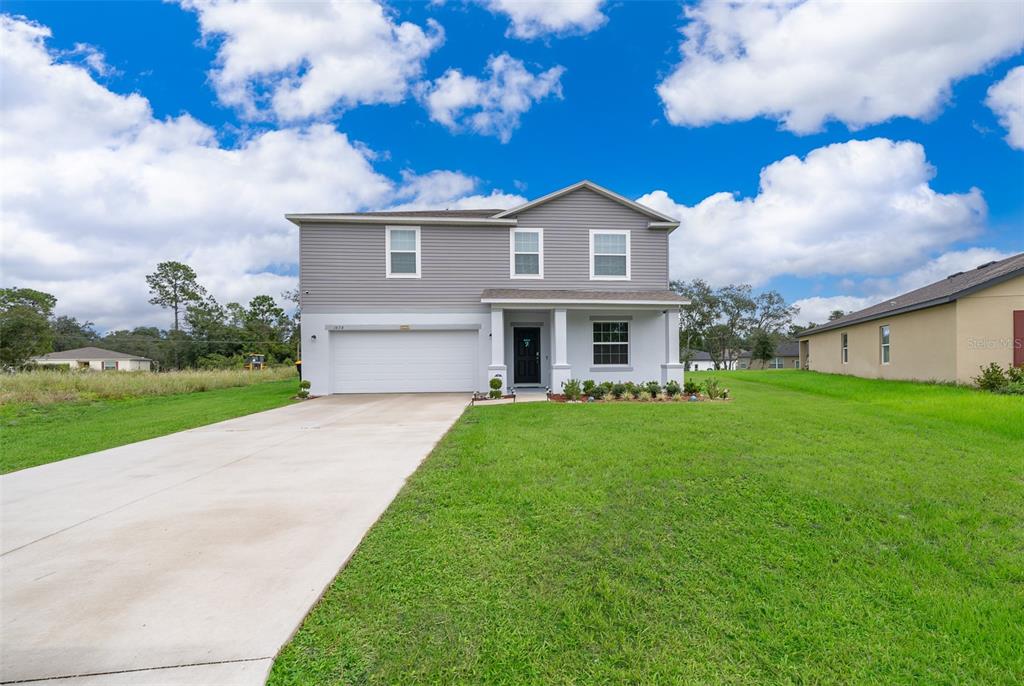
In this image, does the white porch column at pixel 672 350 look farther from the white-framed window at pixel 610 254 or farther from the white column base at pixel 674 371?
the white-framed window at pixel 610 254

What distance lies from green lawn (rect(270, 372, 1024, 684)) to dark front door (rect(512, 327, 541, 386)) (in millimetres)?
9071

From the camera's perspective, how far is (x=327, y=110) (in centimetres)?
1487

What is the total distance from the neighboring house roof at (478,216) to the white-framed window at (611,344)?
11.5ft

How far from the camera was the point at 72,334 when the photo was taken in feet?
188

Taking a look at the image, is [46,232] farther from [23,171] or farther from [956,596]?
[956,596]

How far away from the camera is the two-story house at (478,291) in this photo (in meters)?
13.5

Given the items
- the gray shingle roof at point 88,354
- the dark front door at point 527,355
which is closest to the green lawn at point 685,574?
the dark front door at point 527,355

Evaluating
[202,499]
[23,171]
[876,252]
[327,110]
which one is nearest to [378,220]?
[327,110]

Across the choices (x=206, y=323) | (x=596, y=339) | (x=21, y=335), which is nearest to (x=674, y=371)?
(x=596, y=339)

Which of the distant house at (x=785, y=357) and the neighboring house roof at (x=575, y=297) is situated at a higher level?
the neighboring house roof at (x=575, y=297)

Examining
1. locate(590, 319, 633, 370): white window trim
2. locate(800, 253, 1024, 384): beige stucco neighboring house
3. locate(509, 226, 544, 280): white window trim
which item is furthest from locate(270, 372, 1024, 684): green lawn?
locate(800, 253, 1024, 384): beige stucco neighboring house

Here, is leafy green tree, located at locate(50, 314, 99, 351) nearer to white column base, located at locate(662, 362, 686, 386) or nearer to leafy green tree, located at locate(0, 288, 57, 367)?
leafy green tree, located at locate(0, 288, 57, 367)

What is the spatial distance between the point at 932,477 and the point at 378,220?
13395mm

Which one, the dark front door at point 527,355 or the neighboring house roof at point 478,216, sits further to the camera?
the dark front door at point 527,355
